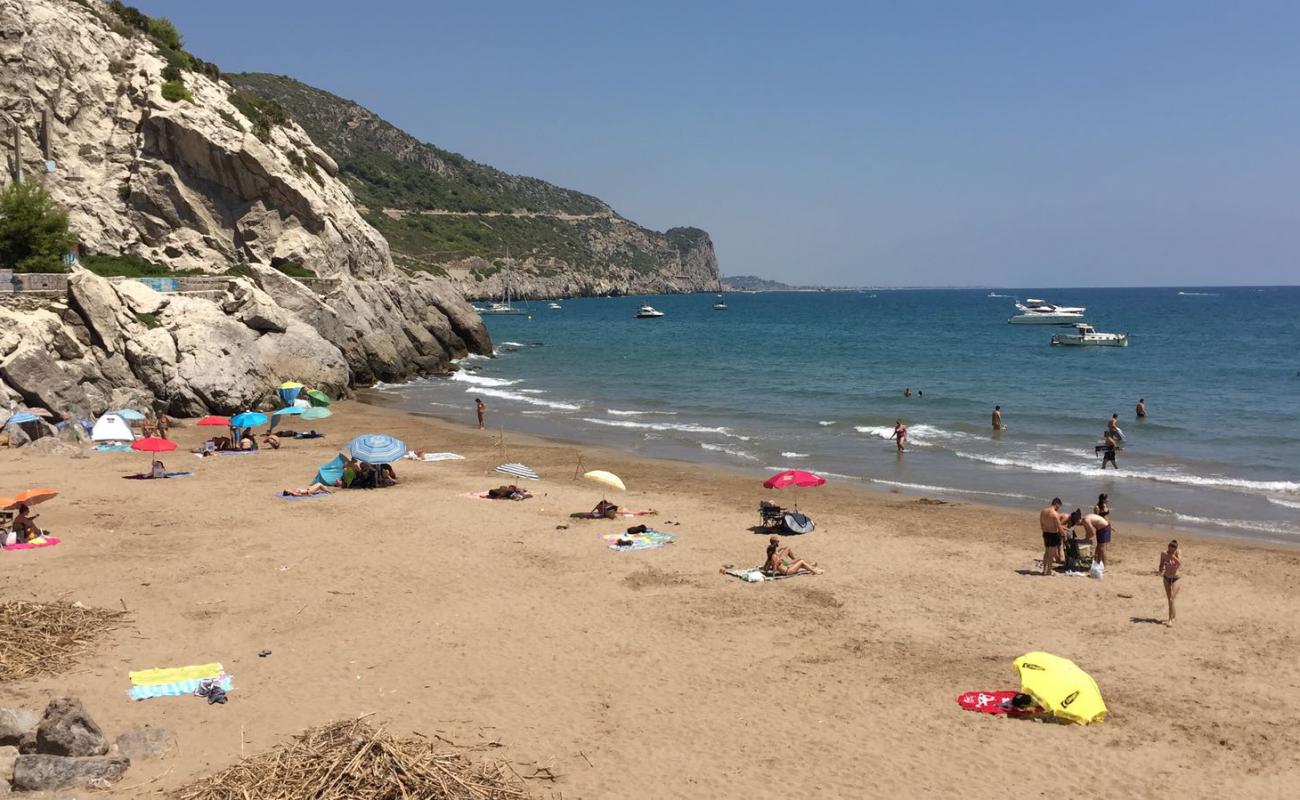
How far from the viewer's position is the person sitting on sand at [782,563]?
15.2 m

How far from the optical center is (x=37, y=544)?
1539cm

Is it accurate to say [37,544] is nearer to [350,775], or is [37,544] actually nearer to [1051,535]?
[350,775]

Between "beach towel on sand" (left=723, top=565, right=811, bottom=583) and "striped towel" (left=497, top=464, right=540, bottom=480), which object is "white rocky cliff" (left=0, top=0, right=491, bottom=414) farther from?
"beach towel on sand" (left=723, top=565, right=811, bottom=583)

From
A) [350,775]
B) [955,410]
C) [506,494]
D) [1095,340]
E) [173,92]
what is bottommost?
[955,410]

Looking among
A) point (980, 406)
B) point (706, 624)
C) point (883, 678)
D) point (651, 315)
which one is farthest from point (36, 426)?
point (651, 315)

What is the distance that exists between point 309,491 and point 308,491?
0.9 inches

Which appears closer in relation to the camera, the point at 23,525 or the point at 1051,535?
the point at 23,525

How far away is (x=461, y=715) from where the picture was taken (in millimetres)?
9750

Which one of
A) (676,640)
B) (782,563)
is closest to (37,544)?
(676,640)

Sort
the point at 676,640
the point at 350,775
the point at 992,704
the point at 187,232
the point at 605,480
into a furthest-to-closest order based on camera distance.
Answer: the point at 187,232
the point at 605,480
the point at 676,640
the point at 992,704
the point at 350,775

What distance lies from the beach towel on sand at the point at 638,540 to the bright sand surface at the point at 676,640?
18.9 inches

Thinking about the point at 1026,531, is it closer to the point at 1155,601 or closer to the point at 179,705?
the point at 1155,601

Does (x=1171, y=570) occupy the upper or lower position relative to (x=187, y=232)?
lower

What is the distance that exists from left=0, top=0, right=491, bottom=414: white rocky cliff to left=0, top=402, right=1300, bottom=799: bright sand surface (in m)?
11.2
